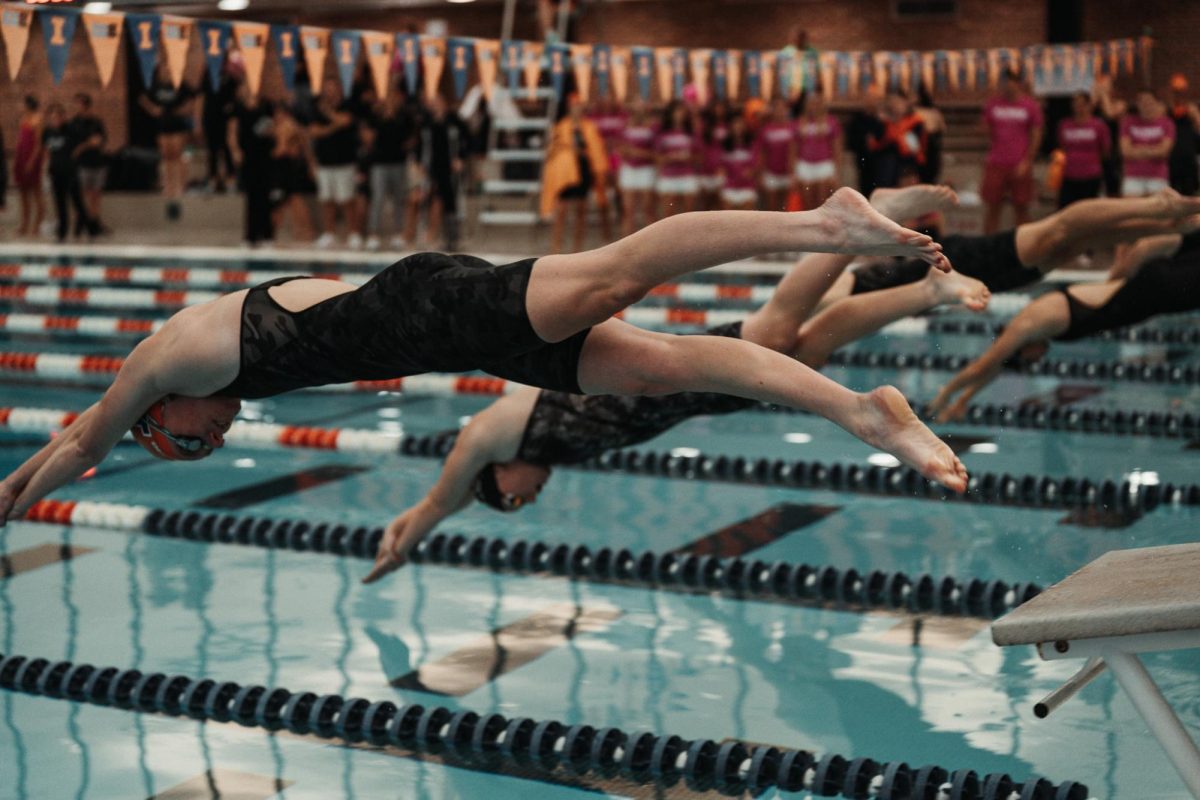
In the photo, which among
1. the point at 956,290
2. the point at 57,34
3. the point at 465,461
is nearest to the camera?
the point at 956,290

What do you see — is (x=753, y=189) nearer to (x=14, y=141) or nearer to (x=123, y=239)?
(x=123, y=239)

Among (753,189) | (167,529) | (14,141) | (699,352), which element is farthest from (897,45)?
(699,352)

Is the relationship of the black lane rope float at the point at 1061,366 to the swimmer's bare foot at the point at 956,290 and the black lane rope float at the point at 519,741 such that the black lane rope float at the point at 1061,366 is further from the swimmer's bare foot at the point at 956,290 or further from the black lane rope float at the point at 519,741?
the black lane rope float at the point at 519,741

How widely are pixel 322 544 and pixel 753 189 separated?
9.11 metres

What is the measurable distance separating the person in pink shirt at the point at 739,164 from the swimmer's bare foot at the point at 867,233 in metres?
10.9

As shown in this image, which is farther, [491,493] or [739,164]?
[739,164]

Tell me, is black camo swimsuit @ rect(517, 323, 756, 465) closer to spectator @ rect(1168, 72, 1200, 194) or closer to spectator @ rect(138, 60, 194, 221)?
spectator @ rect(1168, 72, 1200, 194)

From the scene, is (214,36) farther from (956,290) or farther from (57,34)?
(956,290)

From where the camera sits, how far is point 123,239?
1673 cm

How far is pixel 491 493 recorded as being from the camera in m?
4.22

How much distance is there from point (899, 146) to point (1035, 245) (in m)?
7.75

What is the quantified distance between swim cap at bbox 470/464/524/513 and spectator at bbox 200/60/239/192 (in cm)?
1182

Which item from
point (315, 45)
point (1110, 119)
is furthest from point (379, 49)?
point (1110, 119)

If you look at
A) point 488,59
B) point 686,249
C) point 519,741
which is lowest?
point 519,741
